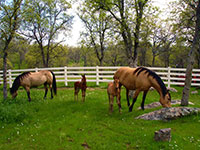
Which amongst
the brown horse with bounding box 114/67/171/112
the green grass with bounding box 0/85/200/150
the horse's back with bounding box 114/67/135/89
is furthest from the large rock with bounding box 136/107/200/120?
the horse's back with bounding box 114/67/135/89

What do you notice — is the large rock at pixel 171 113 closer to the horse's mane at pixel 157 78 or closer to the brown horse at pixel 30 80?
the horse's mane at pixel 157 78

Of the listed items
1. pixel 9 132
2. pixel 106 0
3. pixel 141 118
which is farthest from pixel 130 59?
pixel 9 132

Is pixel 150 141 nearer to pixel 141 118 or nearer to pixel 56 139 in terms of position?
pixel 141 118

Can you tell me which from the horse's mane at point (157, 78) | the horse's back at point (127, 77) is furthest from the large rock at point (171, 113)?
the horse's back at point (127, 77)

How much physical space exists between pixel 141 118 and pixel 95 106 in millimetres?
2326

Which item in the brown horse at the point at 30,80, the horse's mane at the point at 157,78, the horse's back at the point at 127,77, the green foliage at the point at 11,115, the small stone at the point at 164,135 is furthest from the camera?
the brown horse at the point at 30,80

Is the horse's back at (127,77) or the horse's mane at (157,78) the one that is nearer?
the horse's mane at (157,78)

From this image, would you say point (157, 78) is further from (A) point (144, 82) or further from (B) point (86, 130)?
(B) point (86, 130)

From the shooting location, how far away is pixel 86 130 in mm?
4758

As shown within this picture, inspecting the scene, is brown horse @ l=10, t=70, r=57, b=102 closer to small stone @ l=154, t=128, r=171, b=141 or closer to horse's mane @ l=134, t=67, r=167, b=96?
horse's mane @ l=134, t=67, r=167, b=96

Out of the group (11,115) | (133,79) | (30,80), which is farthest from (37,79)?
(133,79)

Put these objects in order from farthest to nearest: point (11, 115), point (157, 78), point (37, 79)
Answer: point (37, 79) → point (157, 78) → point (11, 115)

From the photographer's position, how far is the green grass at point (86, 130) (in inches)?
153

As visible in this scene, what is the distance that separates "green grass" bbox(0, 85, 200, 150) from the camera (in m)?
3.89
